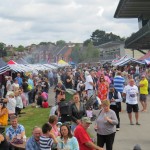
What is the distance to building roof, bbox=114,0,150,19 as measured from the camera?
154 ft

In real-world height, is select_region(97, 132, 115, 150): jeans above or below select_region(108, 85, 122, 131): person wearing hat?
below

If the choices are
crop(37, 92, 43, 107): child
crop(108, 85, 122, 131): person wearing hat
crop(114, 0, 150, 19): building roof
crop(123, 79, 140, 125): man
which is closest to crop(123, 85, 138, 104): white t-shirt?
crop(123, 79, 140, 125): man

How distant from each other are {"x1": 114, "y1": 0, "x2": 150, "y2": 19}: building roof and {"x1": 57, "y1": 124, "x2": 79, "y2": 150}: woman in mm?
40064

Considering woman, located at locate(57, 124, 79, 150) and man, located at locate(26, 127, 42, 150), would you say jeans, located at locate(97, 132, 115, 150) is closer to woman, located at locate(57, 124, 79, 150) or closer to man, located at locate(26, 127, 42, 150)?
man, located at locate(26, 127, 42, 150)

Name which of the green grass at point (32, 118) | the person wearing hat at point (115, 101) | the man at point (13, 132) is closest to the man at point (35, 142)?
the man at point (13, 132)

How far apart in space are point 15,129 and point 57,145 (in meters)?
2.38

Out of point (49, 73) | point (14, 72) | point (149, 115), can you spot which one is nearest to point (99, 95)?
point (149, 115)

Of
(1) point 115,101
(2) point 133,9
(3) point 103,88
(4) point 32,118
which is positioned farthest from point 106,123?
(2) point 133,9

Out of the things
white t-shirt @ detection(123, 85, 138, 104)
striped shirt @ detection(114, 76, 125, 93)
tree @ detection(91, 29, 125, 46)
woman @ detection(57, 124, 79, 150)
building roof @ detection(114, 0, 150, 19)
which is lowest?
woman @ detection(57, 124, 79, 150)

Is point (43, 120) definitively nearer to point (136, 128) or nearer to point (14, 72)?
point (136, 128)

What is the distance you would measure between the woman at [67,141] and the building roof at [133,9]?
40.1m

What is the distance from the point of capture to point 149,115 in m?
16.7

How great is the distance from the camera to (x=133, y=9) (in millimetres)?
51250

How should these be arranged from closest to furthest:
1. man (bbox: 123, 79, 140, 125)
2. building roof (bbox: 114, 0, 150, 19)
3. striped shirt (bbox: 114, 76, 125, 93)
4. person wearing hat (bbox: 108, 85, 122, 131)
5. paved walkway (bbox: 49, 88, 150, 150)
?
paved walkway (bbox: 49, 88, 150, 150)
person wearing hat (bbox: 108, 85, 122, 131)
man (bbox: 123, 79, 140, 125)
striped shirt (bbox: 114, 76, 125, 93)
building roof (bbox: 114, 0, 150, 19)
